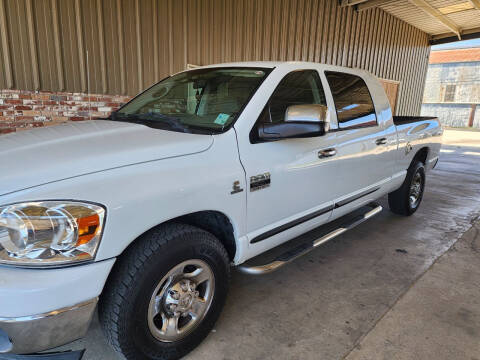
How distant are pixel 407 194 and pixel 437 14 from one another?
918 cm

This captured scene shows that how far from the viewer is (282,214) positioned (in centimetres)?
243

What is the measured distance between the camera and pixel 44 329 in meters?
1.42

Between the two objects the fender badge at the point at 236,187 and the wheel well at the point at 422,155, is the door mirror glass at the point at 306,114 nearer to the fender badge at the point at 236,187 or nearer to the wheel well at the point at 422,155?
the fender badge at the point at 236,187

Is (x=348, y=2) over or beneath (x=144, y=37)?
over

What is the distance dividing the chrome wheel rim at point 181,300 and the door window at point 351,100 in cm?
175

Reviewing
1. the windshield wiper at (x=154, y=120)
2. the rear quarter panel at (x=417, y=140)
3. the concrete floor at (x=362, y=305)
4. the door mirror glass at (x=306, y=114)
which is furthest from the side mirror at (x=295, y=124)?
the rear quarter panel at (x=417, y=140)

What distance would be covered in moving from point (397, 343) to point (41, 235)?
218cm

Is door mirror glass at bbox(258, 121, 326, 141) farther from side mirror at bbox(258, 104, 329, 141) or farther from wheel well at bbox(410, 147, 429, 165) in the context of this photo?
wheel well at bbox(410, 147, 429, 165)

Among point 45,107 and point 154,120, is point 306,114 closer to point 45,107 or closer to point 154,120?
point 154,120

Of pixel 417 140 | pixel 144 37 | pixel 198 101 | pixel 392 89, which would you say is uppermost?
pixel 144 37

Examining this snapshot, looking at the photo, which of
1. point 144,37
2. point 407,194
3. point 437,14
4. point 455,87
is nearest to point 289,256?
point 407,194

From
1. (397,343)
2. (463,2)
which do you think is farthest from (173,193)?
(463,2)

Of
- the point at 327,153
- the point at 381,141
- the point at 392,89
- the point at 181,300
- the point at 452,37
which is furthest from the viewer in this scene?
the point at 452,37

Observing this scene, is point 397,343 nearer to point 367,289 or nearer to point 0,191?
point 367,289
